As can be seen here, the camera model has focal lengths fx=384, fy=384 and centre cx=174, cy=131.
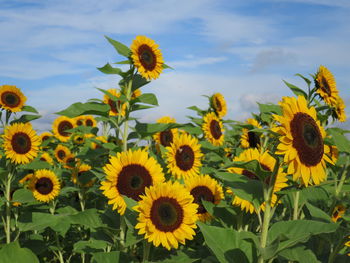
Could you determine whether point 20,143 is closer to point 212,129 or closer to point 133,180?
point 133,180

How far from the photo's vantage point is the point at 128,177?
3.35m

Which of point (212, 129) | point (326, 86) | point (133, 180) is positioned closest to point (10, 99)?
point (212, 129)

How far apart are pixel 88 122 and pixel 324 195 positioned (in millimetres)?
7220

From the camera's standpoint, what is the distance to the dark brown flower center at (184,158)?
14.3ft

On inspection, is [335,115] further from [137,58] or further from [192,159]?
[137,58]

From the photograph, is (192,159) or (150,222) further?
(192,159)

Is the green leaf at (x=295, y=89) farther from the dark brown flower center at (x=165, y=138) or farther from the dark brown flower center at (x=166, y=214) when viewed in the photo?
the dark brown flower center at (x=165, y=138)

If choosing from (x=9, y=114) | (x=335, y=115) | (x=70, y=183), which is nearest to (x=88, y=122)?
(x=70, y=183)

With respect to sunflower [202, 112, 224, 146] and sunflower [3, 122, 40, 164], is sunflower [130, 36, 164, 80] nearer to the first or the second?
sunflower [202, 112, 224, 146]

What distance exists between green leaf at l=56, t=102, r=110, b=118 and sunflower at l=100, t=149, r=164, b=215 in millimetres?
616

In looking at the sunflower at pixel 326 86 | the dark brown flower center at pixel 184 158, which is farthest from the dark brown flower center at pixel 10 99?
the sunflower at pixel 326 86

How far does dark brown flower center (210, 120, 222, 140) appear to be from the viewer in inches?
234

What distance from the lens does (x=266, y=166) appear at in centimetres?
325

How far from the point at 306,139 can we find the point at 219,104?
455 centimetres
